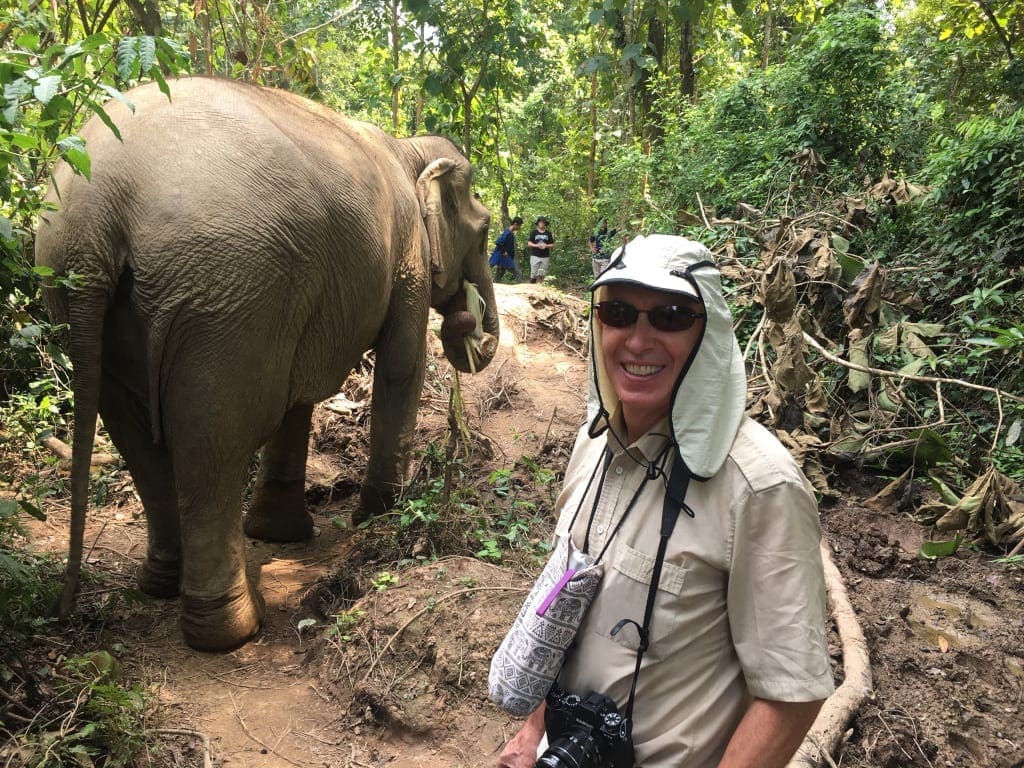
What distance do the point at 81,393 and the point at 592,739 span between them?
8.91ft

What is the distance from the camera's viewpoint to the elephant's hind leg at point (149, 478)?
3717mm

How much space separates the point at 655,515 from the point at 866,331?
196 inches

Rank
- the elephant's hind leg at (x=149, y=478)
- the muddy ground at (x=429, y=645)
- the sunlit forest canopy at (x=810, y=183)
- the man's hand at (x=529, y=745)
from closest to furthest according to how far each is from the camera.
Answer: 1. the man's hand at (x=529, y=745)
2. the muddy ground at (x=429, y=645)
3. the elephant's hind leg at (x=149, y=478)
4. the sunlit forest canopy at (x=810, y=183)

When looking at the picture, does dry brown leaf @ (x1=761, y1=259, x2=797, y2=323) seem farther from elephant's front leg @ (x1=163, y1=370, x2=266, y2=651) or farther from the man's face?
the man's face

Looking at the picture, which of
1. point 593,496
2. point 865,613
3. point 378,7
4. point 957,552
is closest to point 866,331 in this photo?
point 957,552

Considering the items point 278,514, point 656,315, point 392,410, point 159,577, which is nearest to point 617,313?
point 656,315

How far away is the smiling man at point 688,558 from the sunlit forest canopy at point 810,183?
6.04 feet

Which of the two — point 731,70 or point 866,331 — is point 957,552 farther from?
point 731,70

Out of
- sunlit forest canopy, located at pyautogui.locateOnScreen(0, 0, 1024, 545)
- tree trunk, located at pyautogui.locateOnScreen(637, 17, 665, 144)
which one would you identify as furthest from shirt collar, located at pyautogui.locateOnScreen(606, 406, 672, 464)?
tree trunk, located at pyautogui.locateOnScreen(637, 17, 665, 144)

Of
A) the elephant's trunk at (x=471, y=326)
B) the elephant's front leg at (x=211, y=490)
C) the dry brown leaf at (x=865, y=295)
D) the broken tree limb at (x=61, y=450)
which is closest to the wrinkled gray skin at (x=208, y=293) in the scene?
the elephant's front leg at (x=211, y=490)

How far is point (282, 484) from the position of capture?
4.94 meters

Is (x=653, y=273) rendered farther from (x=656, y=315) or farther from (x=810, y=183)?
(x=810, y=183)

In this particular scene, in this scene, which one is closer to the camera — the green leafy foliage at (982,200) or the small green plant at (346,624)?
the small green plant at (346,624)

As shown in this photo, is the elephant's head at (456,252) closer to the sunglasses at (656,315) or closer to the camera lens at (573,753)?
the sunglasses at (656,315)
